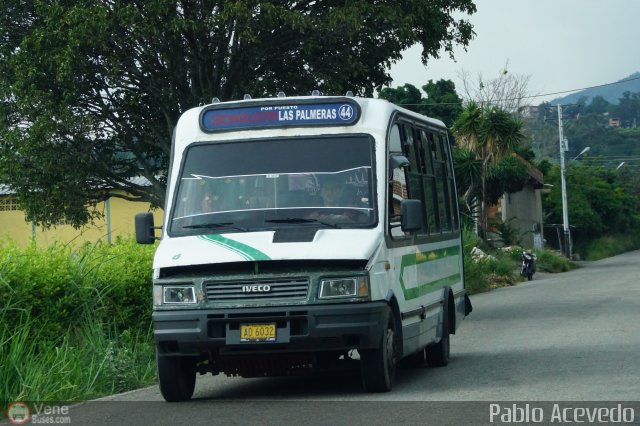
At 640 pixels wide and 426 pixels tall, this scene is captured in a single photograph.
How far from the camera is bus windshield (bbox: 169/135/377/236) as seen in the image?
35.7 ft

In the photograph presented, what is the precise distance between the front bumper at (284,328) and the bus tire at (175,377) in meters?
0.35

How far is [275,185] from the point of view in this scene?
11102 mm

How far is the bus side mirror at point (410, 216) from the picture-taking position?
35.8 feet

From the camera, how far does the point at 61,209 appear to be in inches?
1019

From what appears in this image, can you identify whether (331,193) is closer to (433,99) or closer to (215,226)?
(215,226)

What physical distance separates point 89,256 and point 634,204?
81.0m

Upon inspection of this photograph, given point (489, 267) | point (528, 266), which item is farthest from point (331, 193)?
point (528, 266)

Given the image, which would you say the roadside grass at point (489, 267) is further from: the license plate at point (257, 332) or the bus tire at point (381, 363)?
the license plate at point (257, 332)

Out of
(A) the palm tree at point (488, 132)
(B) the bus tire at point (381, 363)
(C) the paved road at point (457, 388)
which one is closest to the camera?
(C) the paved road at point (457, 388)

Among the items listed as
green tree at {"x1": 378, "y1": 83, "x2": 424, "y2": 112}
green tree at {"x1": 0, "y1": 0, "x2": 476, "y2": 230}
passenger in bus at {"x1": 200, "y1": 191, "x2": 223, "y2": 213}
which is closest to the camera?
passenger in bus at {"x1": 200, "y1": 191, "x2": 223, "y2": 213}

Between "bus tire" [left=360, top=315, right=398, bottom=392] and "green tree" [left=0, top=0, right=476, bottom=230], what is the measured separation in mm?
12342

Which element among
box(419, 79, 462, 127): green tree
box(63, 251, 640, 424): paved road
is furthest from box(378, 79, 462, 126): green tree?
box(63, 251, 640, 424): paved road

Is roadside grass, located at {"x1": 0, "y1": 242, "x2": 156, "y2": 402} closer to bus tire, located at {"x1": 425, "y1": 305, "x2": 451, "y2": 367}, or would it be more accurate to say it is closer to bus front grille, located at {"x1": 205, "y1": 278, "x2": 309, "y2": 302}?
bus front grille, located at {"x1": 205, "y1": 278, "x2": 309, "y2": 302}

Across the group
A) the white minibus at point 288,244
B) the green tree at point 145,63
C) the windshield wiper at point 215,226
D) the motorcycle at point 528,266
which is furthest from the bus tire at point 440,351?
the motorcycle at point 528,266
